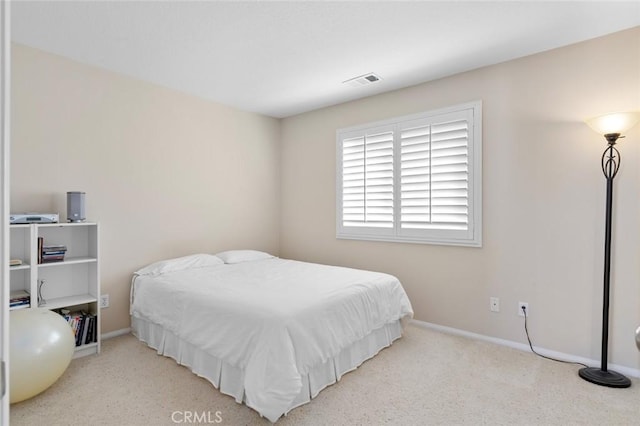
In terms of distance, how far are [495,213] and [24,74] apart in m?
4.03

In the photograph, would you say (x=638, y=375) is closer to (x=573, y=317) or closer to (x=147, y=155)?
(x=573, y=317)

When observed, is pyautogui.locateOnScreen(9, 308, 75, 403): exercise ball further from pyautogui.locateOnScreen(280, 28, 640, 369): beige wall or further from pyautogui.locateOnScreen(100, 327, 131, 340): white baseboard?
pyautogui.locateOnScreen(280, 28, 640, 369): beige wall

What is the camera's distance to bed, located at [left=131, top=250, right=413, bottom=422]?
1.91 metres

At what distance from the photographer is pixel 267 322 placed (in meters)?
1.99

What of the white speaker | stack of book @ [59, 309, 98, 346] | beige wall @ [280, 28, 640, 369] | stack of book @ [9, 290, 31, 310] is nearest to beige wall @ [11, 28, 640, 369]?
beige wall @ [280, 28, 640, 369]

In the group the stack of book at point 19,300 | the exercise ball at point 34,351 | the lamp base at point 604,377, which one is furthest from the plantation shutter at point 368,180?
the stack of book at point 19,300

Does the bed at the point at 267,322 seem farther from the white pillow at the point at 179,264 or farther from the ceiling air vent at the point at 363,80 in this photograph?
the ceiling air vent at the point at 363,80

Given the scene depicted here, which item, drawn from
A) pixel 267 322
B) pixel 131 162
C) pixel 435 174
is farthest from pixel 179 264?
pixel 435 174

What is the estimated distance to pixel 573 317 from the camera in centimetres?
268

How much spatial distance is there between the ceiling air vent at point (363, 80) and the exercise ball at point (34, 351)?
10.1 ft

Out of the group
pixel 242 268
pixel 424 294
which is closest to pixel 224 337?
pixel 242 268

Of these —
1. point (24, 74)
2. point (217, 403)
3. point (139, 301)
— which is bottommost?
point (217, 403)

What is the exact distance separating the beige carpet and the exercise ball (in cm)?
14

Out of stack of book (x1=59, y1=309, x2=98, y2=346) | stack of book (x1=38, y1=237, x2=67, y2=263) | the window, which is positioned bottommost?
stack of book (x1=59, y1=309, x2=98, y2=346)
